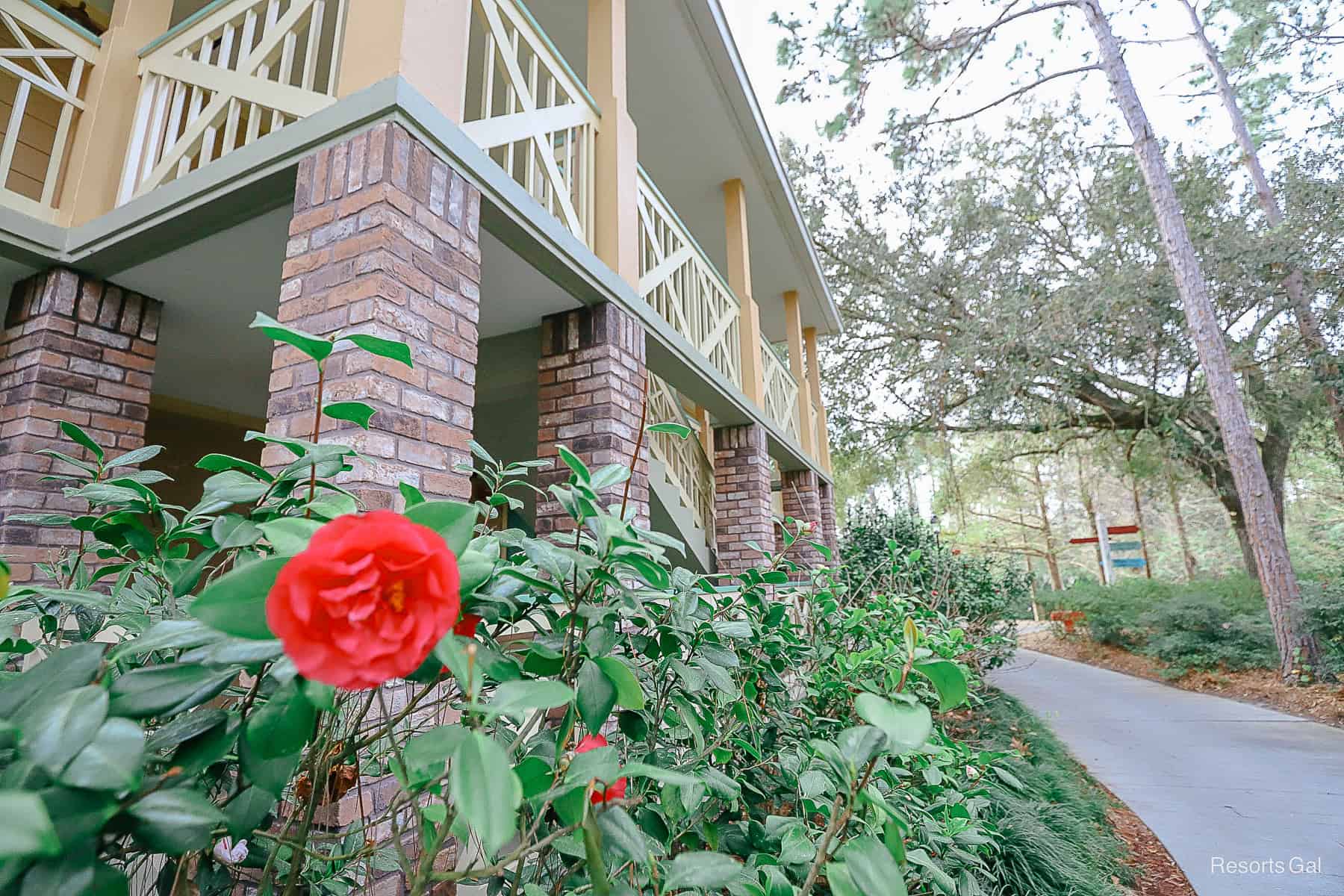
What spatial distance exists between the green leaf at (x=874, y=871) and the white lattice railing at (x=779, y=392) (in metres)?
6.35

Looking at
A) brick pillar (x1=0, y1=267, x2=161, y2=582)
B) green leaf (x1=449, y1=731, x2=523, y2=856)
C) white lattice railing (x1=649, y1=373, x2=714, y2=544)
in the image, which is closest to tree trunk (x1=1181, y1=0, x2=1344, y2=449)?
white lattice railing (x1=649, y1=373, x2=714, y2=544)

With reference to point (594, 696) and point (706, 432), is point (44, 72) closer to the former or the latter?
point (594, 696)

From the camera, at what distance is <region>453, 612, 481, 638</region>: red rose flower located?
708 millimetres

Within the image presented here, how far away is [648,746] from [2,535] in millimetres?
2963

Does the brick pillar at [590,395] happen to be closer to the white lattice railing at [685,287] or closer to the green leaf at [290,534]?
the white lattice railing at [685,287]

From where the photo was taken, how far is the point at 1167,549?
103 ft

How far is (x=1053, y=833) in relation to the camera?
121 inches

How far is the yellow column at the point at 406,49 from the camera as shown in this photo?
2.24 meters

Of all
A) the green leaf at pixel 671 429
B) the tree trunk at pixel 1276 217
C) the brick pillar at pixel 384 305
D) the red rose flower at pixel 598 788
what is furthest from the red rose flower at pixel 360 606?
the tree trunk at pixel 1276 217

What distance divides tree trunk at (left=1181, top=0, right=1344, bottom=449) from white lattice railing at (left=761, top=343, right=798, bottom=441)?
7171mm

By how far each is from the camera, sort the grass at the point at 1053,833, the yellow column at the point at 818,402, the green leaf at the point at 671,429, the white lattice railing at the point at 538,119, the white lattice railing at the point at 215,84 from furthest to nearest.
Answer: the yellow column at the point at 818,402, the white lattice railing at the point at 538,119, the grass at the point at 1053,833, the white lattice railing at the point at 215,84, the green leaf at the point at 671,429

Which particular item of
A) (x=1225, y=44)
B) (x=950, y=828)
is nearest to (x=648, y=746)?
(x=950, y=828)

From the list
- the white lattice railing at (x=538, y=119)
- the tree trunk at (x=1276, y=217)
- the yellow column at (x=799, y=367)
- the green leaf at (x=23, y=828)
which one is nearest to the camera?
the green leaf at (x=23, y=828)

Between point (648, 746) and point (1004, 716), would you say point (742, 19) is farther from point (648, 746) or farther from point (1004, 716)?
point (648, 746)
